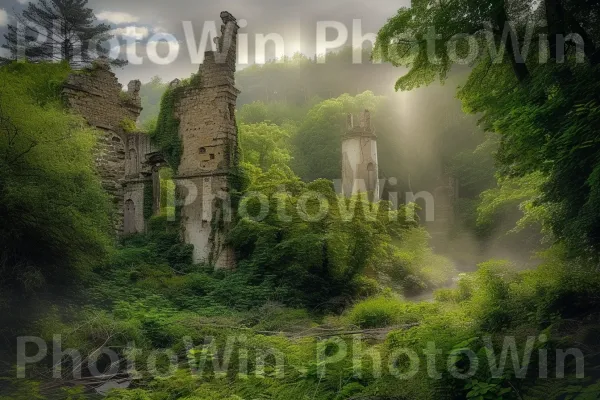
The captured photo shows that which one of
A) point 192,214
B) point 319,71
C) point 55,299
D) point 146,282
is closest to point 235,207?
point 192,214

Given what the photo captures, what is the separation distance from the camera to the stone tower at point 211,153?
51.5ft

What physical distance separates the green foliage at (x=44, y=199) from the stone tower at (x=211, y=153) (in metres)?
5.76

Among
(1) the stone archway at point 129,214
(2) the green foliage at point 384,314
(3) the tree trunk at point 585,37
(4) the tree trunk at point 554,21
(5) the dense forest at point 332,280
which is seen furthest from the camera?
(1) the stone archway at point 129,214

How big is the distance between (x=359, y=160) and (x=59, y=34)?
78.3 ft

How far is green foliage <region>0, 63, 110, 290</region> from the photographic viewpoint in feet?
26.9

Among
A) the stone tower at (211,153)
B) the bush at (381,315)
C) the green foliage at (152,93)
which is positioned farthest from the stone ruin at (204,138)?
the green foliage at (152,93)

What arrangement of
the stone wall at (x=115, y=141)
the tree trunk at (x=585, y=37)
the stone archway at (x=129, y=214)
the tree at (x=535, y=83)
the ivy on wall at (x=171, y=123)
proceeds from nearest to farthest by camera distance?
the tree at (x=535, y=83) → the tree trunk at (x=585, y=37) → the ivy on wall at (x=171, y=123) → the stone wall at (x=115, y=141) → the stone archway at (x=129, y=214)

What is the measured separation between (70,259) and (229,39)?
10.3 metres

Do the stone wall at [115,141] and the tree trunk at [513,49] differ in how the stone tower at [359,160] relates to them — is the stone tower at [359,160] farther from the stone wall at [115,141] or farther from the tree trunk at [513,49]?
the tree trunk at [513,49]

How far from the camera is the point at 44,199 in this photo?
27.5ft

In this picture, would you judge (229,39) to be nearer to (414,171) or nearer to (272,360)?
(272,360)

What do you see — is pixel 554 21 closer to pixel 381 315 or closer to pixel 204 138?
pixel 381 315

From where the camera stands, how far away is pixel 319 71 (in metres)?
56.4

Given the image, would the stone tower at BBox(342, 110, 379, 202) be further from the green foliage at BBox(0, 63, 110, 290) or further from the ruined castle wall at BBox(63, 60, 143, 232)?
the green foliage at BBox(0, 63, 110, 290)
